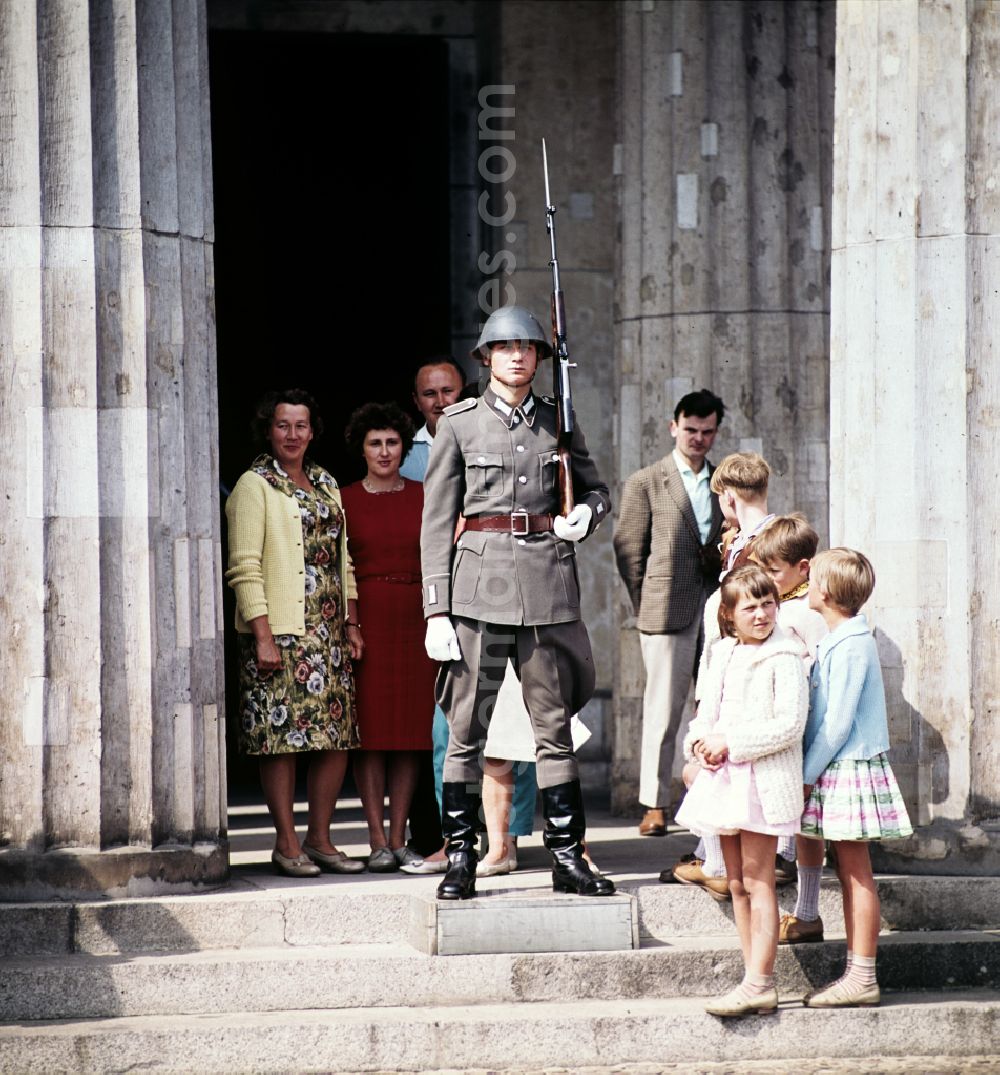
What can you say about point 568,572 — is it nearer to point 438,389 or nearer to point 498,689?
point 498,689

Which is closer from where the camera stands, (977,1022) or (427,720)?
(977,1022)

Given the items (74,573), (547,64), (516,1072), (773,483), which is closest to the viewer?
(516,1072)

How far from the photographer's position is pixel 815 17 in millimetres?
9828

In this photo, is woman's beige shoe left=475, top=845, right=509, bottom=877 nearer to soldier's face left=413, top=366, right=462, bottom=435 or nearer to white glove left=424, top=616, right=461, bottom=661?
white glove left=424, top=616, right=461, bottom=661

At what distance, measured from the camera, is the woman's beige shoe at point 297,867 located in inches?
297

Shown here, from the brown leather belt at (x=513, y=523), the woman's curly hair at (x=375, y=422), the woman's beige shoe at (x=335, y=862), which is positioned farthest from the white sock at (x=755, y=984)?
the woman's curly hair at (x=375, y=422)

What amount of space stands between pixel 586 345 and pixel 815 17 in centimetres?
203

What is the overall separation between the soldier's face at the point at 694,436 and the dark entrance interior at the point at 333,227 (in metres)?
2.25

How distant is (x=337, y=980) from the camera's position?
21.8 feet

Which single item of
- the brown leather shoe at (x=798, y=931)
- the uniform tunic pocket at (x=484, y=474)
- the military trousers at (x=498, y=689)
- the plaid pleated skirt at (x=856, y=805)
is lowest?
the brown leather shoe at (x=798, y=931)

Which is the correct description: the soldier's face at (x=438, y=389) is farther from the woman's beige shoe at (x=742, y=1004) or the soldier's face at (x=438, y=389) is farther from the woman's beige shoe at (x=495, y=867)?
the woman's beige shoe at (x=742, y=1004)

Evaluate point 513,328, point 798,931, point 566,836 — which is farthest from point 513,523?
point 798,931

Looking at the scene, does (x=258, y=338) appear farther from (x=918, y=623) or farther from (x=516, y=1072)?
(x=516, y=1072)

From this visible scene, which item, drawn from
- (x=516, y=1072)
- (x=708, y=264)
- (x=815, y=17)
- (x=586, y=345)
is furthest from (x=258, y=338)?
(x=516, y=1072)
